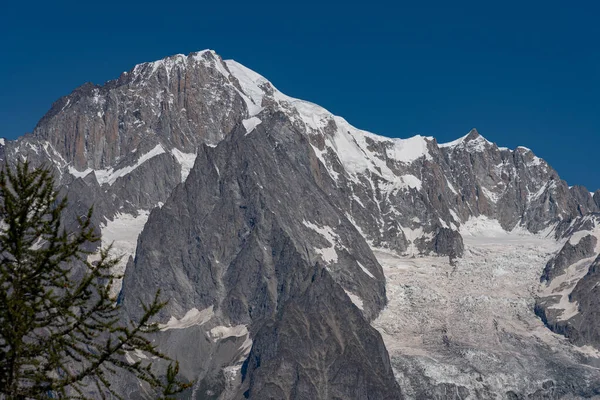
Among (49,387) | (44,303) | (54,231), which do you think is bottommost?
(49,387)

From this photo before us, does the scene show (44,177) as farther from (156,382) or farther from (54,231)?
(156,382)

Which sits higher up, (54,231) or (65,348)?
(54,231)

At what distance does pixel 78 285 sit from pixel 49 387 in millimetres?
2486

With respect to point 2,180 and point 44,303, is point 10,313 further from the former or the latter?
point 2,180

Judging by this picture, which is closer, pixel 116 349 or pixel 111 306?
pixel 116 349

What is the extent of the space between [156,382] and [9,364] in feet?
11.3

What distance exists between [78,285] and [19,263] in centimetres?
150

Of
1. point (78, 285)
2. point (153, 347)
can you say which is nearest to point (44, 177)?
point (78, 285)

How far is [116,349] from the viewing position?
1064 inches

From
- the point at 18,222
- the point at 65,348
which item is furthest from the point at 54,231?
the point at 65,348

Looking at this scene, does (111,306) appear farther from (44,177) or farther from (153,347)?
(44,177)

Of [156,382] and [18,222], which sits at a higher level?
[18,222]

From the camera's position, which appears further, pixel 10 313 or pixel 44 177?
pixel 44 177

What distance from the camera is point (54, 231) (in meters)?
28.5
